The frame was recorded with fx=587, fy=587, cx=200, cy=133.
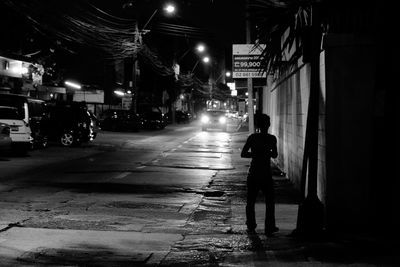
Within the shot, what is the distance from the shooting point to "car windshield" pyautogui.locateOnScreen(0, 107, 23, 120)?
2142cm

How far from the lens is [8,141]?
762 inches

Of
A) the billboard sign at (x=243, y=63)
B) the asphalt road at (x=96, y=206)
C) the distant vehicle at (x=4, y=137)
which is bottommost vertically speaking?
the asphalt road at (x=96, y=206)

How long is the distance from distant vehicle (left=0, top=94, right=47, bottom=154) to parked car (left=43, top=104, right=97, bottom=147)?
280cm

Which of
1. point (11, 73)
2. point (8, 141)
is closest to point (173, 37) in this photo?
point (11, 73)

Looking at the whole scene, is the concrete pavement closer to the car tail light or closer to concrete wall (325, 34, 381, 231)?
concrete wall (325, 34, 381, 231)

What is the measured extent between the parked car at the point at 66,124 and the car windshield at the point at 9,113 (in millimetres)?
5634

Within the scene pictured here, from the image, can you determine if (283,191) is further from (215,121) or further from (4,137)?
(215,121)

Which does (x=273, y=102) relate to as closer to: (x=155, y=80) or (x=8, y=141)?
(x=8, y=141)

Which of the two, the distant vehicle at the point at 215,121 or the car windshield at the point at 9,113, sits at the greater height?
the car windshield at the point at 9,113

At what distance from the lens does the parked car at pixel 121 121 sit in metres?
45.2

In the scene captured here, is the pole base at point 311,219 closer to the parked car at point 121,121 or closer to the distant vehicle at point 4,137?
the distant vehicle at point 4,137

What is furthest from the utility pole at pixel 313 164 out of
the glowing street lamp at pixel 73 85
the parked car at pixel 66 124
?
the glowing street lamp at pixel 73 85

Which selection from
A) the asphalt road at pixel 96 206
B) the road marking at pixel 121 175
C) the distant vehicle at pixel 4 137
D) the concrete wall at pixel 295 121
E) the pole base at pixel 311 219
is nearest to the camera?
the asphalt road at pixel 96 206

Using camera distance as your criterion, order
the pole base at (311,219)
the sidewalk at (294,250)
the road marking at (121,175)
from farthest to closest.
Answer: the road marking at (121,175)
the pole base at (311,219)
the sidewalk at (294,250)
